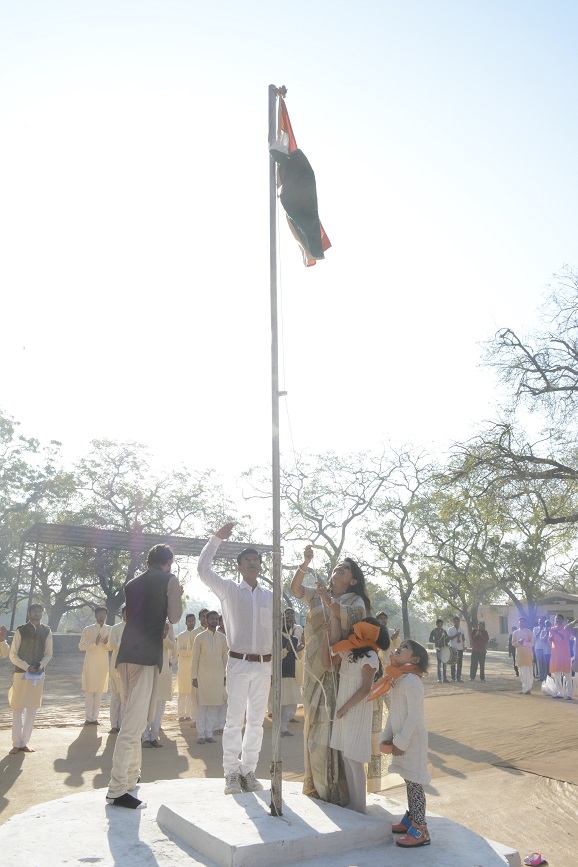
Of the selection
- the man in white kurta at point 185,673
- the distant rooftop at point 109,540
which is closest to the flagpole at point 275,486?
the man in white kurta at point 185,673

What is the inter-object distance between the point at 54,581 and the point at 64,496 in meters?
6.36

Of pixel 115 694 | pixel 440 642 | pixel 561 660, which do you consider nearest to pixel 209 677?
pixel 115 694

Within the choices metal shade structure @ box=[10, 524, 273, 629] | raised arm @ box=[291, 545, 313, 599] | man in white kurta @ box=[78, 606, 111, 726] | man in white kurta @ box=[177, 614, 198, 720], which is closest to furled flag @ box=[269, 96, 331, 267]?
raised arm @ box=[291, 545, 313, 599]

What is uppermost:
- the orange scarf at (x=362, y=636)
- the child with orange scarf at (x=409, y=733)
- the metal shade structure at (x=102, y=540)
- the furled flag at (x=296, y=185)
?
the furled flag at (x=296, y=185)

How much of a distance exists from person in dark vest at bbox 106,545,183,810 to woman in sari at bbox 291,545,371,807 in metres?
1.00

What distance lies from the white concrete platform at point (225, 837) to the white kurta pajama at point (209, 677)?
497 cm

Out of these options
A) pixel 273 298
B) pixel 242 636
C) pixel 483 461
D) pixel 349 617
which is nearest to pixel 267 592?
pixel 242 636

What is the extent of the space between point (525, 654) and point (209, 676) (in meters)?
10.5

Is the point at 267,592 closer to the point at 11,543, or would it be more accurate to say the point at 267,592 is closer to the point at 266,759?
the point at 266,759

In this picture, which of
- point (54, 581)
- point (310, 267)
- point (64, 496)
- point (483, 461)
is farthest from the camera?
point (54, 581)

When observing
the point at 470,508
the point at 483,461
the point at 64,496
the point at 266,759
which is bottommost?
the point at 266,759

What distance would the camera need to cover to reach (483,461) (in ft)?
48.9

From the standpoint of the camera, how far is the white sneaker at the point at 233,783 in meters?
5.38

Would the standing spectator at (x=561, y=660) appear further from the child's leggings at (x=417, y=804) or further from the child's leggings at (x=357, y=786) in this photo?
the child's leggings at (x=417, y=804)
